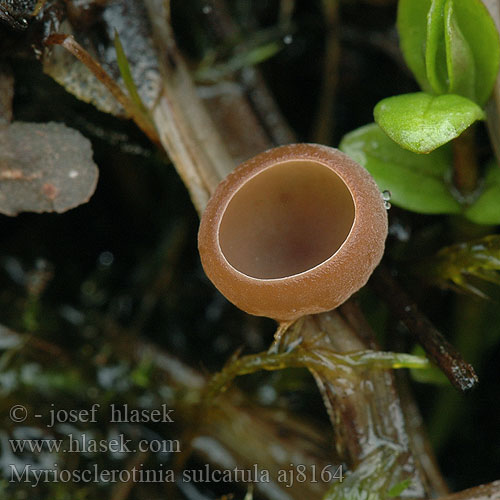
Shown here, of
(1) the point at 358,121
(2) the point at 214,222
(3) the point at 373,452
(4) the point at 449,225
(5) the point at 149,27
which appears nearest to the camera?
(2) the point at 214,222

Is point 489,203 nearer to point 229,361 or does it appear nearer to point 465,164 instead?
point 465,164

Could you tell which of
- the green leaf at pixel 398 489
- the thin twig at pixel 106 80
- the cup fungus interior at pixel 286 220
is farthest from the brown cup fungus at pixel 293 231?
the green leaf at pixel 398 489

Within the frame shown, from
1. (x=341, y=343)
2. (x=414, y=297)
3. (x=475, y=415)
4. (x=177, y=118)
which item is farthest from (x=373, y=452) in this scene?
(x=177, y=118)

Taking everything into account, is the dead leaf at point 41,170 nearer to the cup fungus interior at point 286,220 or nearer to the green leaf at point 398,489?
the cup fungus interior at point 286,220

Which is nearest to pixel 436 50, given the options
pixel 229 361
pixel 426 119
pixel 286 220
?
pixel 426 119

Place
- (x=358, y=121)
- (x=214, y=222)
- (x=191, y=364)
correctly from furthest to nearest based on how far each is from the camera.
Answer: (x=358, y=121) → (x=191, y=364) → (x=214, y=222)

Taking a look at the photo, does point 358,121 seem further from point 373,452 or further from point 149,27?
point 373,452
